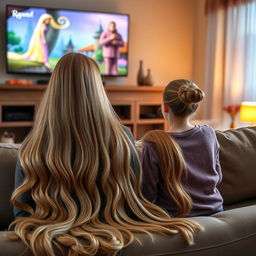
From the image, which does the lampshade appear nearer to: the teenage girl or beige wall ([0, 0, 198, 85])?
beige wall ([0, 0, 198, 85])

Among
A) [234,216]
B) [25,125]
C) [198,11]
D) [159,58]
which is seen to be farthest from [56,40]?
[234,216]

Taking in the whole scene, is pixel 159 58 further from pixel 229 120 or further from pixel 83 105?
pixel 83 105

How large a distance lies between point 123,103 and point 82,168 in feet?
12.8

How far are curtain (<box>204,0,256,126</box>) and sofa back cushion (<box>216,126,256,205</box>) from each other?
3059mm

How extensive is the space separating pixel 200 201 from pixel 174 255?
1.57 ft

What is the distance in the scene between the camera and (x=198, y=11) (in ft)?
18.7

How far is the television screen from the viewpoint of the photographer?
15.4 ft

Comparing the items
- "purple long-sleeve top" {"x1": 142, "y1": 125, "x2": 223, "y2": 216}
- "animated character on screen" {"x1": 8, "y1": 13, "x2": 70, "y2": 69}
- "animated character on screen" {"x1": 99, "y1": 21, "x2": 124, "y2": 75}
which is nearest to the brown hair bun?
"purple long-sleeve top" {"x1": 142, "y1": 125, "x2": 223, "y2": 216}

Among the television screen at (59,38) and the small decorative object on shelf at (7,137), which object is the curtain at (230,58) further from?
the small decorative object on shelf at (7,137)

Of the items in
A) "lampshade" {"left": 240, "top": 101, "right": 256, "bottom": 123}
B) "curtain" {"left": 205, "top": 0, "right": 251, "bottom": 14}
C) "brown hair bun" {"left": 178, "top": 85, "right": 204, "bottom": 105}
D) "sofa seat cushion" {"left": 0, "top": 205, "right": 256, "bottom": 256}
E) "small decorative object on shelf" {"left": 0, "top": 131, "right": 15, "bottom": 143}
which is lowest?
"small decorative object on shelf" {"left": 0, "top": 131, "right": 15, "bottom": 143}

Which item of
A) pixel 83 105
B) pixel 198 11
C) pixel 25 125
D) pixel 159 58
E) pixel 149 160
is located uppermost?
pixel 198 11

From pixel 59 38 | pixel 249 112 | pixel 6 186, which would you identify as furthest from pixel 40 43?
pixel 6 186

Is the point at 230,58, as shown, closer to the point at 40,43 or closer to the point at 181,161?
the point at 40,43

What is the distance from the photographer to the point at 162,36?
222 inches
